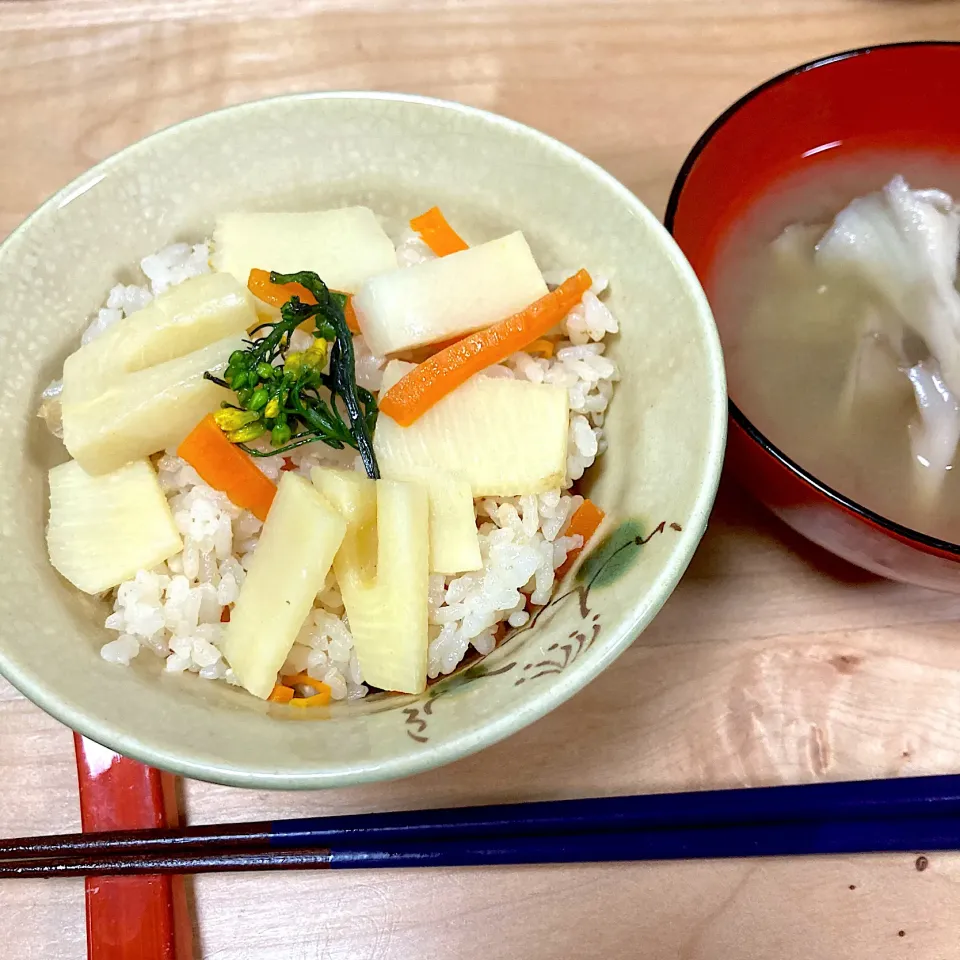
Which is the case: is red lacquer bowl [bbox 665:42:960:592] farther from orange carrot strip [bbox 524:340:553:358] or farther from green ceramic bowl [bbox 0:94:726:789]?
orange carrot strip [bbox 524:340:553:358]

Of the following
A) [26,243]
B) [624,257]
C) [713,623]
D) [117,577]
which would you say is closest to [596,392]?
[624,257]

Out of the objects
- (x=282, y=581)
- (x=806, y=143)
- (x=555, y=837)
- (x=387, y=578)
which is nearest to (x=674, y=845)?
(x=555, y=837)

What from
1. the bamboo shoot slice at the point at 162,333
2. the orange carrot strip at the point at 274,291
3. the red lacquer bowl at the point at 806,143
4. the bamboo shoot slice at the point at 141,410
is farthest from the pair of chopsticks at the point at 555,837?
the orange carrot strip at the point at 274,291

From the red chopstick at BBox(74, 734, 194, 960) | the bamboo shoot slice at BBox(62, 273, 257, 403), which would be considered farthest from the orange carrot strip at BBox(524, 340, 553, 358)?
the red chopstick at BBox(74, 734, 194, 960)

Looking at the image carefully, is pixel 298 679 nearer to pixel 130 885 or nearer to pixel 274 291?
pixel 130 885

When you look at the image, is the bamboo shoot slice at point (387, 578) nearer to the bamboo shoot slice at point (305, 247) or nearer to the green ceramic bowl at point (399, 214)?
the green ceramic bowl at point (399, 214)
